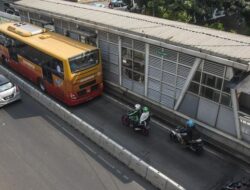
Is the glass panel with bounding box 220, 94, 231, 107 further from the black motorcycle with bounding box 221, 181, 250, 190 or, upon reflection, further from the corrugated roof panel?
the black motorcycle with bounding box 221, 181, 250, 190

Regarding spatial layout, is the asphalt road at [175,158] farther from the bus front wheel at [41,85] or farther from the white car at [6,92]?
the white car at [6,92]

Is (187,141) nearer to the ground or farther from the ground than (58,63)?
nearer to the ground

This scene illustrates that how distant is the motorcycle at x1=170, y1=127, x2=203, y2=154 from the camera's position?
1244cm

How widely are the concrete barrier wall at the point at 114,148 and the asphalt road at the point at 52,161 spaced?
A: 0.79 feet

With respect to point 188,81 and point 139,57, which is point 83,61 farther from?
point 188,81

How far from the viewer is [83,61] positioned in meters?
15.5

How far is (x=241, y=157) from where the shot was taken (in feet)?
40.1

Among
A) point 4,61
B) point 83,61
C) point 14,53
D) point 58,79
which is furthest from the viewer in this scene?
point 4,61

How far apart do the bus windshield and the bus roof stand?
0.22 meters

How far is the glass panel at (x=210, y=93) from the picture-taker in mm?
12454

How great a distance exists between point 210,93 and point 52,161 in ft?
23.6

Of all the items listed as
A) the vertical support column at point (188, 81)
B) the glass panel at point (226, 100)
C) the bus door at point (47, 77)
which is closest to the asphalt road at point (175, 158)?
the vertical support column at point (188, 81)

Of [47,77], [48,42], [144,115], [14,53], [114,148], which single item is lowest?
[114,148]

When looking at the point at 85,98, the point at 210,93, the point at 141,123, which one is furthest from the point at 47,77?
the point at 210,93
